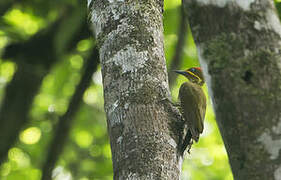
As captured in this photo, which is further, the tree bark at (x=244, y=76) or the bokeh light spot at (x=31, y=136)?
the bokeh light spot at (x=31, y=136)

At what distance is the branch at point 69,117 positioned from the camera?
5391 millimetres

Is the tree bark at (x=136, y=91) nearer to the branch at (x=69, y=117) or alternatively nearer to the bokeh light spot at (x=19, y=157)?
the branch at (x=69, y=117)

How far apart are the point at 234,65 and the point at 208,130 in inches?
284

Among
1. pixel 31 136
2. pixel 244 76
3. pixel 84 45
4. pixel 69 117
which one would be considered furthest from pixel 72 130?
→ pixel 244 76

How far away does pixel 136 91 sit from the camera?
2.77m

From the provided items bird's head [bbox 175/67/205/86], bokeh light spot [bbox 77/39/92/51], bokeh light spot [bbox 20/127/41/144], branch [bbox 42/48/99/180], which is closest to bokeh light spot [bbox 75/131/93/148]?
bokeh light spot [bbox 20/127/41/144]

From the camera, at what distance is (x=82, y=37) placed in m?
→ 5.68

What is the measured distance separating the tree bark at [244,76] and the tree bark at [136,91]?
0.92 metres

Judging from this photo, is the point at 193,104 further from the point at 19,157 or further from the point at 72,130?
the point at 19,157

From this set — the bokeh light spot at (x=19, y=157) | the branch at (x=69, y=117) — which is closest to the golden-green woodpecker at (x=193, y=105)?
the branch at (x=69, y=117)

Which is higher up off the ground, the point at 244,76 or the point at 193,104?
the point at 193,104

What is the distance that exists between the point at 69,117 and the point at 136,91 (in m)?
2.88

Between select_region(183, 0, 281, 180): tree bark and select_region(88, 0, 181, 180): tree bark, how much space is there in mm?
924

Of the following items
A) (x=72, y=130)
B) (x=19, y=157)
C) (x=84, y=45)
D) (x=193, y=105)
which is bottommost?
(x=193, y=105)
